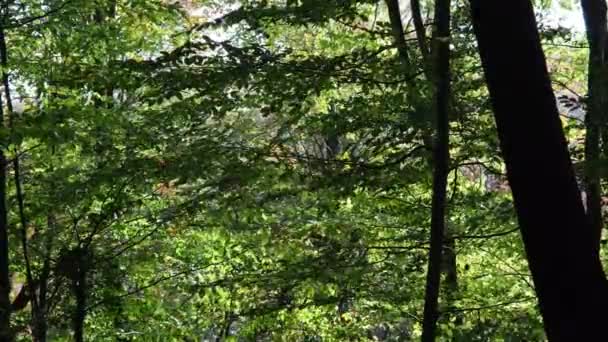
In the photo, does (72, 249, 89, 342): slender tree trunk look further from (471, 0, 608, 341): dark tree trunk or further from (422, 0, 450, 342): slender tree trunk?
(471, 0, 608, 341): dark tree trunk

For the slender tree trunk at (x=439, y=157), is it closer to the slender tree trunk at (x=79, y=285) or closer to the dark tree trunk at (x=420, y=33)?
the dark tree trunk at (x=420, y=33)

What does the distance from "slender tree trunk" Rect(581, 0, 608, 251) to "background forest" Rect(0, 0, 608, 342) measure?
0.03 m

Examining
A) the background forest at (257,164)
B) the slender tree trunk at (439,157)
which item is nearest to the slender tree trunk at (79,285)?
the background forest at (257,164)

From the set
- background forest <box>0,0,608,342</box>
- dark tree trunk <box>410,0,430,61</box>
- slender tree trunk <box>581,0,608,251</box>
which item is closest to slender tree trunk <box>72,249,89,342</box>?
background forest <box>0,0,608,342</box>

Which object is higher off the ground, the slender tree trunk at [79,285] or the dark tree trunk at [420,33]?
the dark tree trunk at [420,33]

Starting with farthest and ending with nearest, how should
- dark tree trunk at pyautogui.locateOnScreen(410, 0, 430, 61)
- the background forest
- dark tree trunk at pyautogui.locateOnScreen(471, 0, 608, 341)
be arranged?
dark tree trunk at pyautogui.locateOnScreen(410, 0, 430, 61) < the background forest < dark tree trunk at pyautogui.locateOnScreen(471, 0, 608, 341)

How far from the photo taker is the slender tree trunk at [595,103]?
133 inches

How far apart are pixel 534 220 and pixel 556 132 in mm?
378

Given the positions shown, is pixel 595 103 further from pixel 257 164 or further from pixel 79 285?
pixel 79 285

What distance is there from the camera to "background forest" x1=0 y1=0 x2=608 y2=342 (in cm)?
365

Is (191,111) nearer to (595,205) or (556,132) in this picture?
(556,132)

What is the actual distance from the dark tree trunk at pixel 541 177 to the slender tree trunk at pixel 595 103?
0.74 metres

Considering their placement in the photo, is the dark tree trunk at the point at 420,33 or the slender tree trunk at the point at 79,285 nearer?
the dark tree trunk at the point at 420,33

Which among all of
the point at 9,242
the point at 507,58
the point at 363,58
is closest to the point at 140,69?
the point at 363,58
